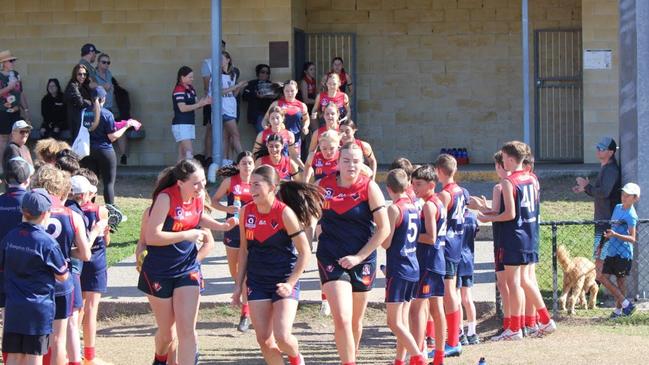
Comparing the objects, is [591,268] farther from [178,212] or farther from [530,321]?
[178,212]

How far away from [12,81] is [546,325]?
32.3 feet

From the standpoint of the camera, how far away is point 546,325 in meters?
10.2

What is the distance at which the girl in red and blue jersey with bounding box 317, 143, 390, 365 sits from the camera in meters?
8.23

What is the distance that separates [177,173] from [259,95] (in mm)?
9919

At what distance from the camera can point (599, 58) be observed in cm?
1836

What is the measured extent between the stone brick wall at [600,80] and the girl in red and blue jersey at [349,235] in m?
10.8

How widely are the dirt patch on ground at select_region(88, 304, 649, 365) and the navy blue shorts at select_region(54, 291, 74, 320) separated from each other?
1564mm

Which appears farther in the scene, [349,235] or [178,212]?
[349,235]

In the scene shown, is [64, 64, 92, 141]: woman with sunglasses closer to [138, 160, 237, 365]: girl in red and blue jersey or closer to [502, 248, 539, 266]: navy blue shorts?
[502, 248, 539, 266]: navy blue shorts

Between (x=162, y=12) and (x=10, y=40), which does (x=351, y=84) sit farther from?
(x=10, y=40)

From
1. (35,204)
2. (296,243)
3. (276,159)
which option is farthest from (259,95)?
(35,204)

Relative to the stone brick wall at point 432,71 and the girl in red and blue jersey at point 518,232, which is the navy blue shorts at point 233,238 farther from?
the stone brick wall at point 432,71

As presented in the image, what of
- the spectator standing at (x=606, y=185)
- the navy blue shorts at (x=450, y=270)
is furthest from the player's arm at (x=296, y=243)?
the spectator standing at (x=606, y=185)

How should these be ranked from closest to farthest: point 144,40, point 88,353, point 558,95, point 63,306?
point 63,306 < point 88,353 < point 144,40 < point 558,95
